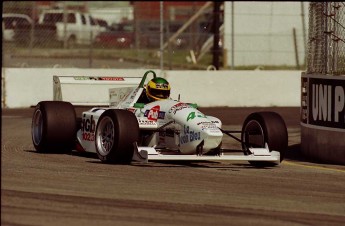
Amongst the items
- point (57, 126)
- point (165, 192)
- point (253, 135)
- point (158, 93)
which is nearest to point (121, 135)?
point (158, 93)

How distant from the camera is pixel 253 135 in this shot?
15.3 m

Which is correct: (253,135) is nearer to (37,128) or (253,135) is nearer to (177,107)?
(177,107)

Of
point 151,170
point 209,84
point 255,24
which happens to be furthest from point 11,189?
point 255,24

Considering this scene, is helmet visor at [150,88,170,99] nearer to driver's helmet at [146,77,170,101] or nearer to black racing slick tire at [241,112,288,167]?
driver's helmet at [146,77,170,101]

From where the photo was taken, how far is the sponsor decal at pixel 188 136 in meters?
14.1

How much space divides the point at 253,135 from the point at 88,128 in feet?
7.77

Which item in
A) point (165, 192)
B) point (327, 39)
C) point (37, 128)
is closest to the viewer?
point (165, 192)

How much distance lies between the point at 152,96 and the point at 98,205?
5.19 metres

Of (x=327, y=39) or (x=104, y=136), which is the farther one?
(x=327, y=39)

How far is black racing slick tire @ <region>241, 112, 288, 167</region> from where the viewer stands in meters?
14.7

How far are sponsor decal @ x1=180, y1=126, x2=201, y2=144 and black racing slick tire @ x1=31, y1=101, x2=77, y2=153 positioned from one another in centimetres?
207

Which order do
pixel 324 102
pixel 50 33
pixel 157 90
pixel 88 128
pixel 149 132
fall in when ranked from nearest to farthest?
pixel 149 132
pixel 157 90
pixel 88 128
pixel 324 102
pixel 50 33

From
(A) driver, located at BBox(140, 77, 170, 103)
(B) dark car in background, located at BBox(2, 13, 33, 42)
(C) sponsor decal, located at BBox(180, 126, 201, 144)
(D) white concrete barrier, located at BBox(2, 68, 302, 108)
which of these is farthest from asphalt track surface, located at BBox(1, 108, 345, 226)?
(B) dark car in background, located at BBox(2, 13, 33, 42)

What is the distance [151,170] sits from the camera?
1380 centimetres
